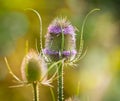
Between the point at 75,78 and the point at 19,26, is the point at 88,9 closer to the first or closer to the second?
the point at 19,26

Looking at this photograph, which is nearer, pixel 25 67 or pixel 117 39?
pixel 25 67

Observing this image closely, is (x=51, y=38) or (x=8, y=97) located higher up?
(x=51, y=38)

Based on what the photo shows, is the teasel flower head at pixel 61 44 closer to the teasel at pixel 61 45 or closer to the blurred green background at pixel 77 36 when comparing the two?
the teasel at pixel 61 45

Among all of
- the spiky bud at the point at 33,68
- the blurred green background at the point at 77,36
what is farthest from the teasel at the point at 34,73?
the blurred green background at the point at 77,36

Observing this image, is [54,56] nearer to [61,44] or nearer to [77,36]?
[61,44]

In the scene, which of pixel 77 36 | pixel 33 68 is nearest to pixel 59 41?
pixel 33 68

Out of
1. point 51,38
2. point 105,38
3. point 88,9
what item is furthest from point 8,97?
point 51,38

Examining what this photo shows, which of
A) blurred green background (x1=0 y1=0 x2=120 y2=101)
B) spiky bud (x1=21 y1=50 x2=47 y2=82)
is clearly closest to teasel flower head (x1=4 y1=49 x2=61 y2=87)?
spiky bud (x1=21 y1=50 x2=47 y2=82)
